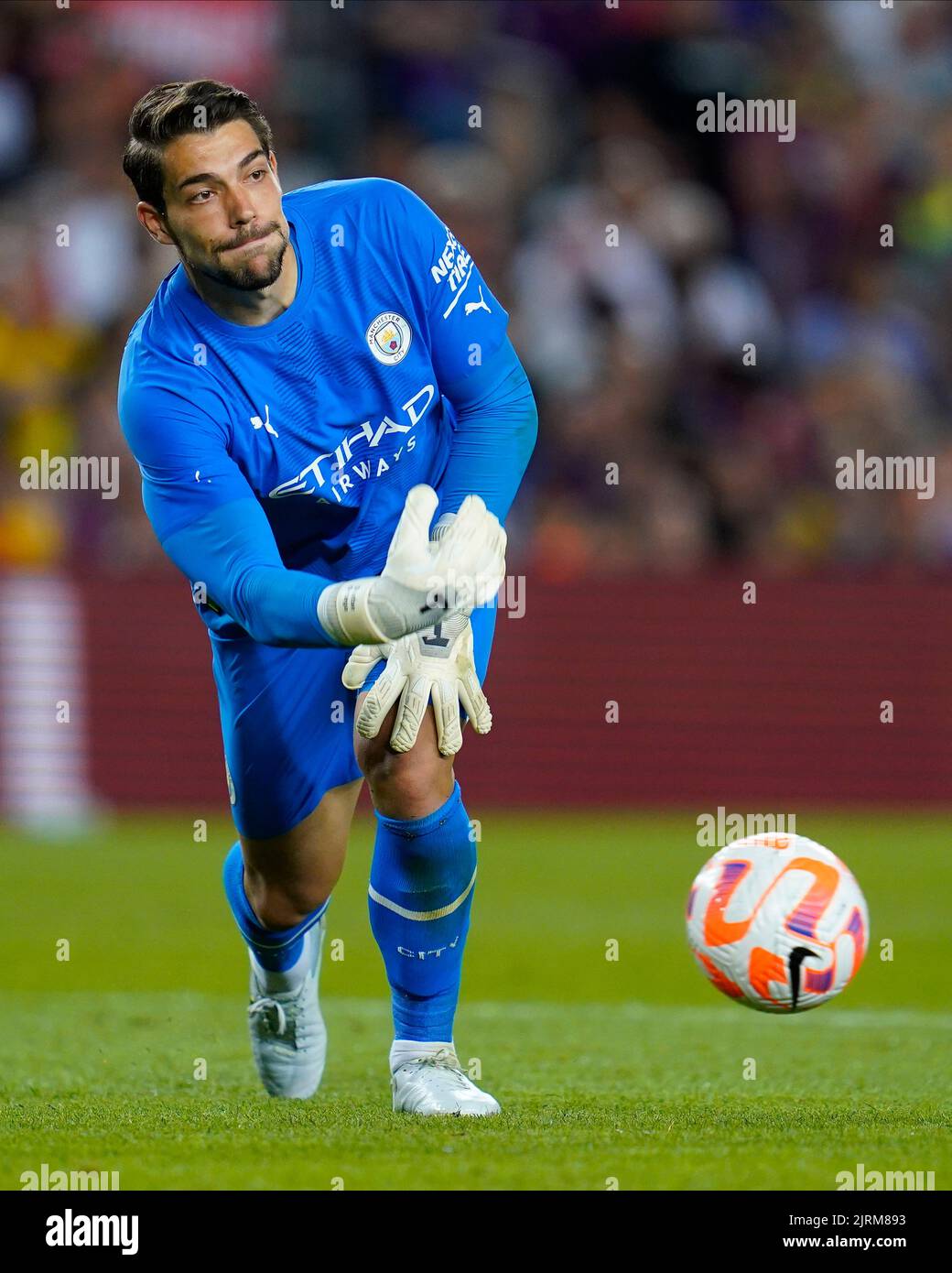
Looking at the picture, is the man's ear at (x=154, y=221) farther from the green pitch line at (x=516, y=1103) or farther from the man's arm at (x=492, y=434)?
the green pitch line at (x=516, y=1103)

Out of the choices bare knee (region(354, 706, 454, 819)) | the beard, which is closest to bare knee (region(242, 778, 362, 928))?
bare knee (region(354, 706, 454, 819))

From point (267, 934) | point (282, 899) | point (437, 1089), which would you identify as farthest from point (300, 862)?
point (437, 1089)

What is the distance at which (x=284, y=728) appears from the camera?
5.41m

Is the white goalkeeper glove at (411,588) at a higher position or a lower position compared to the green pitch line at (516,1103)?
higher

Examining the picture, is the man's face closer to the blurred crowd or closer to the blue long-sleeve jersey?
the blue long-sleeve jersey

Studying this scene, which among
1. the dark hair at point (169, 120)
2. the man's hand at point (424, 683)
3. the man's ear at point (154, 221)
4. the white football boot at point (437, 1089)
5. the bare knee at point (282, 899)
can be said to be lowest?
the white football boot at point (437, 1089)

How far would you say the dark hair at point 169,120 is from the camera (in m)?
4.80

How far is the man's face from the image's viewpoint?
4805 mm

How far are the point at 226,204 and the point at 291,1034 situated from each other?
7.31 feet

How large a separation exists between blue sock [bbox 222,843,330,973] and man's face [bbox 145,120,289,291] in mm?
1714

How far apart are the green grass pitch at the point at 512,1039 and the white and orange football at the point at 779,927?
302 millimetres

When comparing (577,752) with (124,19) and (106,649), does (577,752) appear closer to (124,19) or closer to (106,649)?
(106,649)

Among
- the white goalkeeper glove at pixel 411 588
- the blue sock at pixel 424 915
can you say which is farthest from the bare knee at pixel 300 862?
the white goalkeeper glove at pixel 411 588

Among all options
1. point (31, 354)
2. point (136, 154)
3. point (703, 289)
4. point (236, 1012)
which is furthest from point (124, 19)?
point (136, 154)
